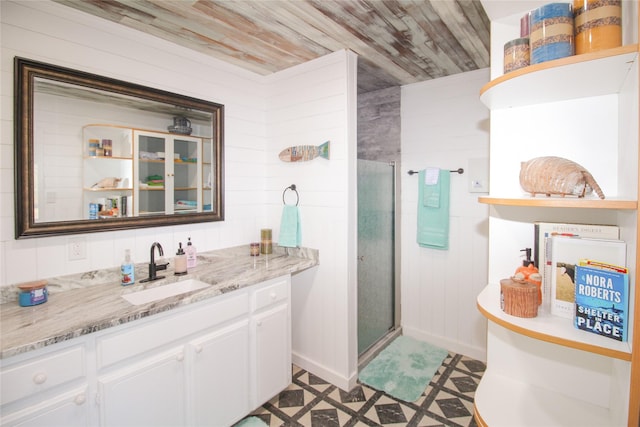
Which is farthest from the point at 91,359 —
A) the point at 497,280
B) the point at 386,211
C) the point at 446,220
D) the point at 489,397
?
the point at 446,220

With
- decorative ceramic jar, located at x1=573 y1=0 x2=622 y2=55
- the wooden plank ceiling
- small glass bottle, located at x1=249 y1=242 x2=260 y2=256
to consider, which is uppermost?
the wooden plank ceiling

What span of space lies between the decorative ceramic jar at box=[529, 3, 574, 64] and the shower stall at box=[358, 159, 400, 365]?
5.26 feet

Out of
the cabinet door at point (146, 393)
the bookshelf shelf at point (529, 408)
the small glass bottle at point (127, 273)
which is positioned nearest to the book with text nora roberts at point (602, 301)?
the bookshelf shelf at point (529, 408)

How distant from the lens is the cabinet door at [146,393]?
1381 mm

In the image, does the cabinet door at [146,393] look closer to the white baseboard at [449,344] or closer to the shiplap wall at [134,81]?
the shiplap wall at [134,81]

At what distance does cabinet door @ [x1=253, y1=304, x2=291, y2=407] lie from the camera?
1.99 metres

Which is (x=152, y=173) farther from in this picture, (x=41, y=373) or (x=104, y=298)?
(x=41, y=373)

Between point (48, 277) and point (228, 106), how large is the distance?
159cm

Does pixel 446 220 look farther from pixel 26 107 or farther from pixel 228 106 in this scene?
pixel 26 107

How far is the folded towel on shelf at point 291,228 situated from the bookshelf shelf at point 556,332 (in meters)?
1.57

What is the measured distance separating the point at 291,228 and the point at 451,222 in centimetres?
143

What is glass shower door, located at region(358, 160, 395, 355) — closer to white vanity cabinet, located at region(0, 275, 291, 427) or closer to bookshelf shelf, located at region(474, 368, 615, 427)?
white vanity cabinet, located at region(0, 275, 291, 427)

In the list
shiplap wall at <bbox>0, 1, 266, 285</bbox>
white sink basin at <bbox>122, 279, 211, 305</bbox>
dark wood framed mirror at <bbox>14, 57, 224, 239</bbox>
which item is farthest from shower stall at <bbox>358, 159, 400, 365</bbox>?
white sink basin at <bbox>122, 279, 211, 305</bbox>

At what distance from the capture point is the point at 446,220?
9.21ft
